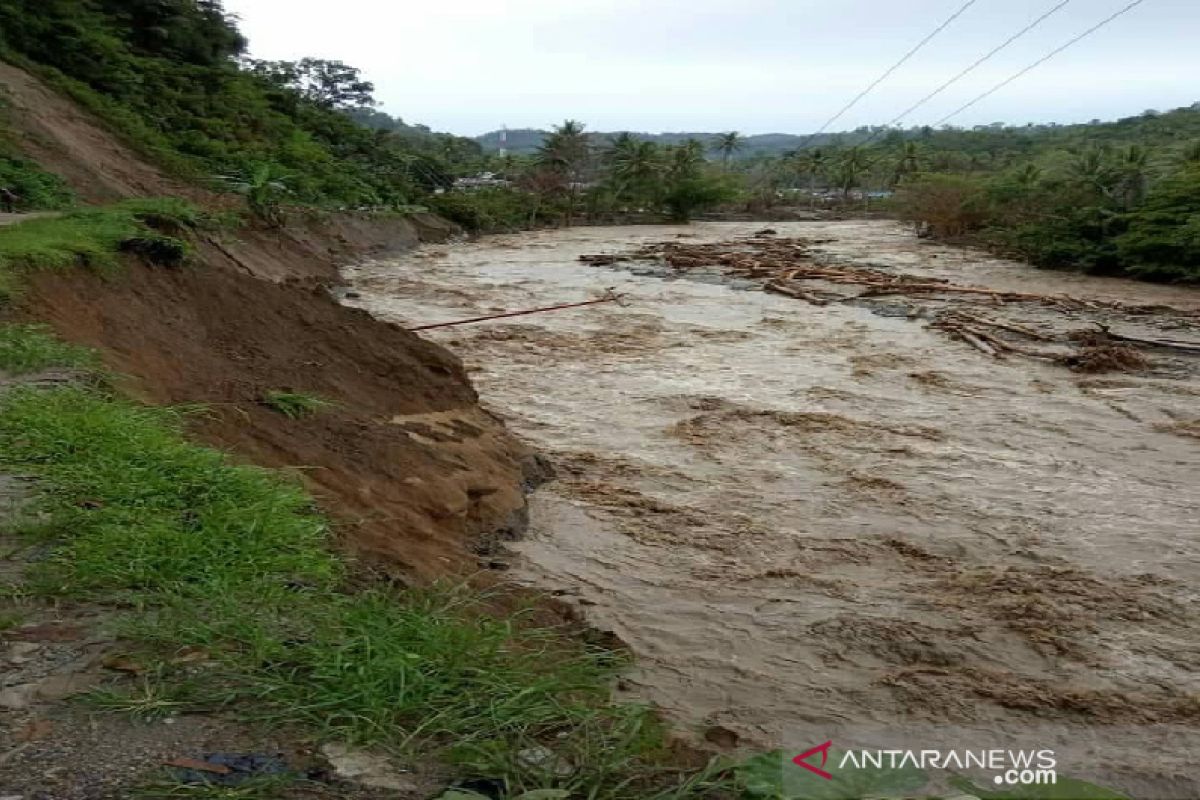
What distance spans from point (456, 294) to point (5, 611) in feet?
72.9

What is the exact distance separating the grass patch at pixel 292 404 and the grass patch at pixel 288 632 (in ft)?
7.35

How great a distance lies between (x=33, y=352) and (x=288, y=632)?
396 cm

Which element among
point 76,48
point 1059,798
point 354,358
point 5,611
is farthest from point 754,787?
point 76,48

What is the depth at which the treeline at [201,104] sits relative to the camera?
27469 mm

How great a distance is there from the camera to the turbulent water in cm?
510

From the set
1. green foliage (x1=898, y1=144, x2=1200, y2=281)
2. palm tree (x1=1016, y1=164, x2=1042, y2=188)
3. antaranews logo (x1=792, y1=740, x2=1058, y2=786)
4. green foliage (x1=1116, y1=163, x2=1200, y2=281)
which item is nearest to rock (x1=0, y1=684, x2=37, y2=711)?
antaranews logo (x1=792, y1=740, x2=1058, y2=786)

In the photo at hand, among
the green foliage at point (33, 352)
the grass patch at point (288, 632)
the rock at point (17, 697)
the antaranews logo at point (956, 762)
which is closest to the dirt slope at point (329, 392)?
the green foliage at point (33, 352)

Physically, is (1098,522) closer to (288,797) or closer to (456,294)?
(288,797)

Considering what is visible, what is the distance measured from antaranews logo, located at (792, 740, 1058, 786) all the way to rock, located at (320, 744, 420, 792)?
1158 millimetres

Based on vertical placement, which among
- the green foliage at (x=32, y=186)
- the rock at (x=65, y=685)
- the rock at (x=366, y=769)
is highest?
the green foliage at (x=32, y=186)

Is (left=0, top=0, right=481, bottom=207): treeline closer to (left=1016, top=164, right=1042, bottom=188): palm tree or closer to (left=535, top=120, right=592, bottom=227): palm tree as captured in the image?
(left=535, top=120, right=592, bottom=227): palm tree

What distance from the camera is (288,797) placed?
2457mm

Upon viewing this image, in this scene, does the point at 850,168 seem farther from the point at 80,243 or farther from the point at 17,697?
the point at 17,697

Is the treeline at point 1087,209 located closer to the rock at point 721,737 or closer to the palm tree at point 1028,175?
the palm tree at point 1028,175
